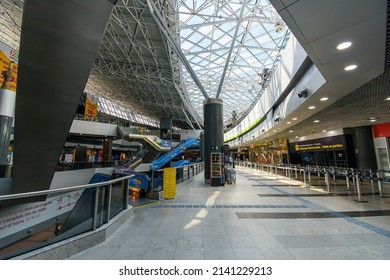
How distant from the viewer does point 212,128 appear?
10.9m

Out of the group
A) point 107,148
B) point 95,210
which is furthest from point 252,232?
point 107,148

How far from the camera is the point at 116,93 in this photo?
37438mm

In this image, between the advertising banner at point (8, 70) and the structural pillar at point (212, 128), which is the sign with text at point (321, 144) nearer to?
the structural pillar at point (212, 128)

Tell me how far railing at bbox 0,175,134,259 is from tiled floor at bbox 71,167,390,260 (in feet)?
1.50

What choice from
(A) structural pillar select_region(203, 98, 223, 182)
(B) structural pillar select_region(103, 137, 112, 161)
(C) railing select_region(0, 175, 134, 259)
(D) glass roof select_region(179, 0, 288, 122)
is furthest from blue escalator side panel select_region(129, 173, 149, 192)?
(B) structural pillar select_region(103, 137, 112, 161)

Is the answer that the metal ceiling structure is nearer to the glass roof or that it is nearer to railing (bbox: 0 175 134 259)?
the glass roof

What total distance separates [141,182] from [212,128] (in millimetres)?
5549

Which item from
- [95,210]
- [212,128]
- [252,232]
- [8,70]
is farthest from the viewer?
[212,128]

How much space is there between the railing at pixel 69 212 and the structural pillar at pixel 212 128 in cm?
654

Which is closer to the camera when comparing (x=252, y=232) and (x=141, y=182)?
(x=252, y=232)

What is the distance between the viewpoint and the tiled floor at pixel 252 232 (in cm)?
281

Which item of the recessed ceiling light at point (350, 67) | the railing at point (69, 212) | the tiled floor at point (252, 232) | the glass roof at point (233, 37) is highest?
the glass roof at point (233, 37)

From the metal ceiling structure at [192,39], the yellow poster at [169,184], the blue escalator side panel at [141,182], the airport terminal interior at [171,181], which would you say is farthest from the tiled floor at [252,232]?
the metal ceiling structure at [192,39]

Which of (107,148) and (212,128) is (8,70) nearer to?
A: (212,128)
